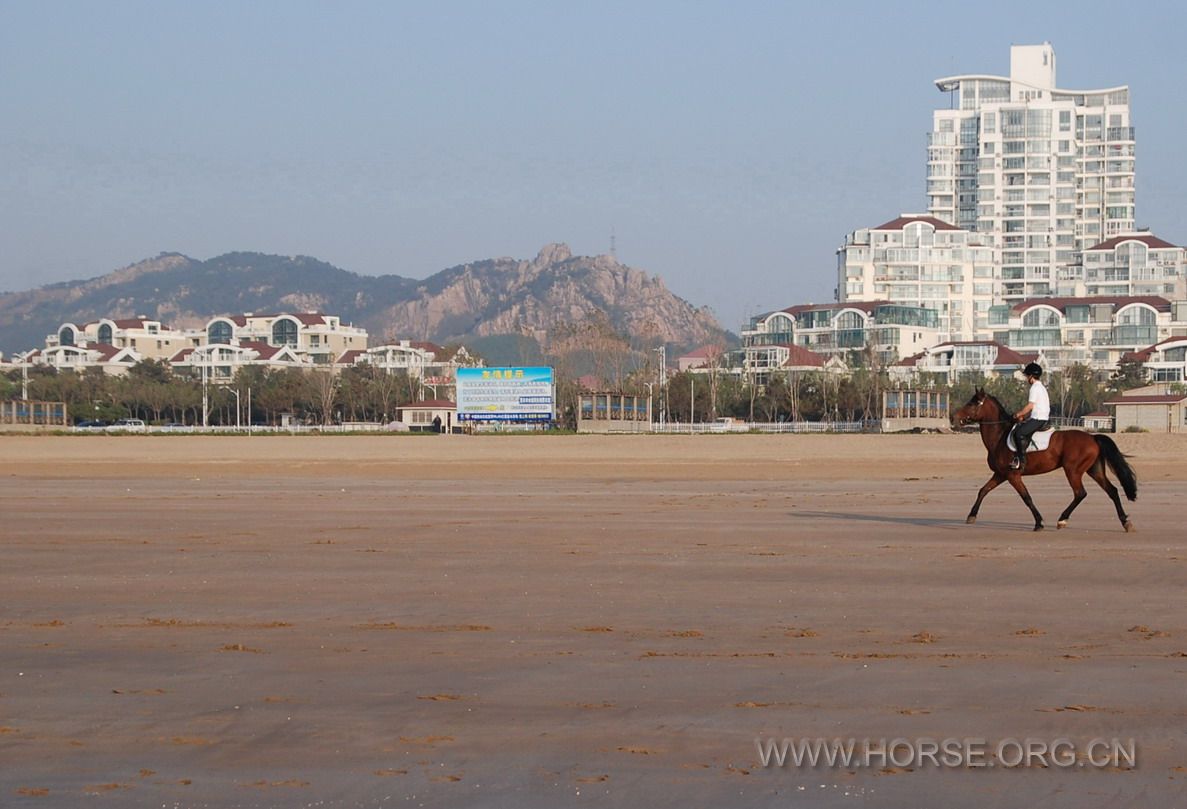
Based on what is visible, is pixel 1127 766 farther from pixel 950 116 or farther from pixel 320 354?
pixel 950 116

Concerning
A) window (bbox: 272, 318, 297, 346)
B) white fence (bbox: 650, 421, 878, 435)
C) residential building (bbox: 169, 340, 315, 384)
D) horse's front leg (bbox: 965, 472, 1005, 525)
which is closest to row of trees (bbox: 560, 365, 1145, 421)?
white fence (bbox: 650, 421, 878, 435)

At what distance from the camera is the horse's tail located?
1522 cm

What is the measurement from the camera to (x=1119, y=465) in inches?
603

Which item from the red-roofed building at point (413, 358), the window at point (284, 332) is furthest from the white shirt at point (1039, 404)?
the window at point (284, 332)

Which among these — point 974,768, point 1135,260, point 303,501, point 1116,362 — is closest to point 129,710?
point 974,768

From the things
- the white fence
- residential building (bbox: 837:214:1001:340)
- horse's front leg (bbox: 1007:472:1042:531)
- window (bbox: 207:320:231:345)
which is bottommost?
the white fence

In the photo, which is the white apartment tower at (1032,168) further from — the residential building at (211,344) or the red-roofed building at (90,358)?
the red-roofed building at (90,358)

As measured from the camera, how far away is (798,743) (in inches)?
246

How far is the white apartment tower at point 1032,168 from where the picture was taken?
179250 mm

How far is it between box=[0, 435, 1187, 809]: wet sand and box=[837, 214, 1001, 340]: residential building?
463 feet

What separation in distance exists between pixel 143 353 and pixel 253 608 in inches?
6143

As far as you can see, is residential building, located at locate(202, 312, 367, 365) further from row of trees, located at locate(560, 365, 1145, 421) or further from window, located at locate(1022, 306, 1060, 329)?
window, located at locate(1022, 306, 1060, 329)

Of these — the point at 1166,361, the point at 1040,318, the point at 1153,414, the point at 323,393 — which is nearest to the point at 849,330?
the point at 1040,318

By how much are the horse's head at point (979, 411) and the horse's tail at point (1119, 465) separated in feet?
3.95
